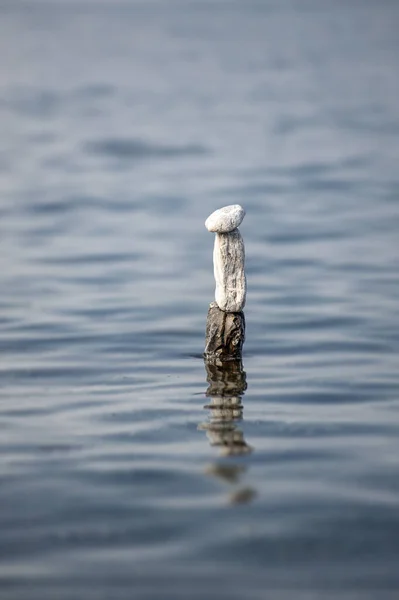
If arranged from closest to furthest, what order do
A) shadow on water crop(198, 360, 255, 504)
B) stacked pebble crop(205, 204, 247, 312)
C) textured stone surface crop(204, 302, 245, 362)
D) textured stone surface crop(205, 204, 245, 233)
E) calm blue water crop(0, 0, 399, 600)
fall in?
calm blue water crop(0, 0, 399, 600)
shadow on water crop(198, 360, 255, 504)
textured stone surface crop(205, 204, 245, 233)
stacked pebble crop(205, 204, 247, 312)
textured stone surface crop(204, 302, 245, 362)

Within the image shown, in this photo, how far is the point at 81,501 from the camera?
977 centimetres

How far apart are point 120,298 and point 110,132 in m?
36.6

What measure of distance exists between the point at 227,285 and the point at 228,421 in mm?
2181

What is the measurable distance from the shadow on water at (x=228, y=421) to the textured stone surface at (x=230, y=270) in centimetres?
83

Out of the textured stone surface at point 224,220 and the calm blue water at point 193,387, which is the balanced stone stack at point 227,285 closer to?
the textured stone surface at point 224,220

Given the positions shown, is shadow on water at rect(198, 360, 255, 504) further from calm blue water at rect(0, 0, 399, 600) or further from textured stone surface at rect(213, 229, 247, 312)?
textured stone surface at rect(213, 229, 247, 312)

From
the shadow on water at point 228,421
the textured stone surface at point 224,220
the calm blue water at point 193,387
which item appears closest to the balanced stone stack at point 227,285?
the textured stone surface at point 224,220

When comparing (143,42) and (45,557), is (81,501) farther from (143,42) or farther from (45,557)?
(143,42)

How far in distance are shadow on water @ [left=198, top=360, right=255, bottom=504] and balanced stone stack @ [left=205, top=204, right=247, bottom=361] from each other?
0.30m

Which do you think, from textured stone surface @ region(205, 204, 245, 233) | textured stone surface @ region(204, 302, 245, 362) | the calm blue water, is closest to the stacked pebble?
textured stone surface @ region(205, 204, 245, 233)

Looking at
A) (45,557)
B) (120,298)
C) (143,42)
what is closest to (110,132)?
(120,298)

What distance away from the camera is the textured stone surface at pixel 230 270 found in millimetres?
13352

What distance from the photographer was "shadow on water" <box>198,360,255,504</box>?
1017 cm

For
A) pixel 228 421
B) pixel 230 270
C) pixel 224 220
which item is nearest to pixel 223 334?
pixel 230 270
